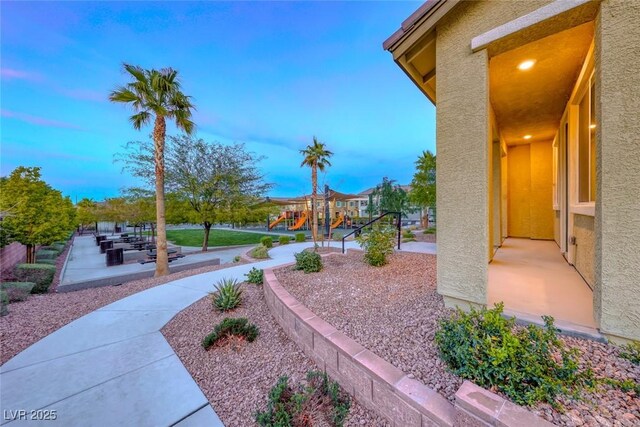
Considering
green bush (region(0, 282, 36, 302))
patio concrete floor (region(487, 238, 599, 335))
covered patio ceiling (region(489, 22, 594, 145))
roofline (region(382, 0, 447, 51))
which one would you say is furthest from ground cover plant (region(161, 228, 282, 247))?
covered patio ceiling (region(489, 22, 594, 145))

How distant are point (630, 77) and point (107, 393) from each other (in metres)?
5.70

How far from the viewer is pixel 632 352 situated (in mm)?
1886

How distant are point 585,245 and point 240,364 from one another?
5202mm

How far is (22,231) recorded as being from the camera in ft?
25.8

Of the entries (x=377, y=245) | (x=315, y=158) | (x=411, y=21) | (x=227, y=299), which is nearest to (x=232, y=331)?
(x=227, y=299)

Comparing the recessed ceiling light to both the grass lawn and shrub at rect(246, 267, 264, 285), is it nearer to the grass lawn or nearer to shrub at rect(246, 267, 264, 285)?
shrub at rect(246, 267, 264, 285)

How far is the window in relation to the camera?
3406 mm

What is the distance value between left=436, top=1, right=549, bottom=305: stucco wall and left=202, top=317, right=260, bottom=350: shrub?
8.77 feet

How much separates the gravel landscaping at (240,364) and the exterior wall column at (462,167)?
74.7 inches

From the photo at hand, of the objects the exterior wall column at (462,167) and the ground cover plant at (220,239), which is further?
the ground cover plant at (220,239)

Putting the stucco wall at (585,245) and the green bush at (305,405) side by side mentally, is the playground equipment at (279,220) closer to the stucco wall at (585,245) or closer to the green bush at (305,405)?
the stucco wall at (585,245)

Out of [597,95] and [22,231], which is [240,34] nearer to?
[22,231]

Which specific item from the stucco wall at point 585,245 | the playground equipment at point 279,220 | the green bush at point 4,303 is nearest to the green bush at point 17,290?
the green bush at point 4,303

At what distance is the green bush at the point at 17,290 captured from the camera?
5.07 meters
